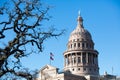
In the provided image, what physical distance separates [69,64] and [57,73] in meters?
14.8

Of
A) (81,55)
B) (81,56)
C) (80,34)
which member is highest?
(80,34)

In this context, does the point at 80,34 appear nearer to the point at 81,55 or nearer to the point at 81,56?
the point at 81,55

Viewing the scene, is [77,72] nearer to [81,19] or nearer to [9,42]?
[81,19]

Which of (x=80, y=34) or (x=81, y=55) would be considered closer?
(x=81, y=55)

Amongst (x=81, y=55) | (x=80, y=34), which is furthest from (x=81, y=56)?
(x=80, y=34)

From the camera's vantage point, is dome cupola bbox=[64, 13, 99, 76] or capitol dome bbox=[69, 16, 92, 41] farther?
capitol dome bbox=[69, 16, 92, 41]

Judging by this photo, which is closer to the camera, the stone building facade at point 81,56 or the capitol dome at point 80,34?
the stone building facade at point 81,56

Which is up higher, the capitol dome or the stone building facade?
the capitol dome

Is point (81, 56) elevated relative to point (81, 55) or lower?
lower

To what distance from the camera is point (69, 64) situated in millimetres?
135875

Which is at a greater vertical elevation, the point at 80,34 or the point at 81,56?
the point at 80,34

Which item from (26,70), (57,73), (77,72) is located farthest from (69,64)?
(26,70)

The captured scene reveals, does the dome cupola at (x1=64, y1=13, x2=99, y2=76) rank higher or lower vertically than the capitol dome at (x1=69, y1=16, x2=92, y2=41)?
lower

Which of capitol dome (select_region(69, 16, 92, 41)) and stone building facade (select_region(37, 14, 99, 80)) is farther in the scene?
capitol dome (select_region(69, 16, 92, 41))
